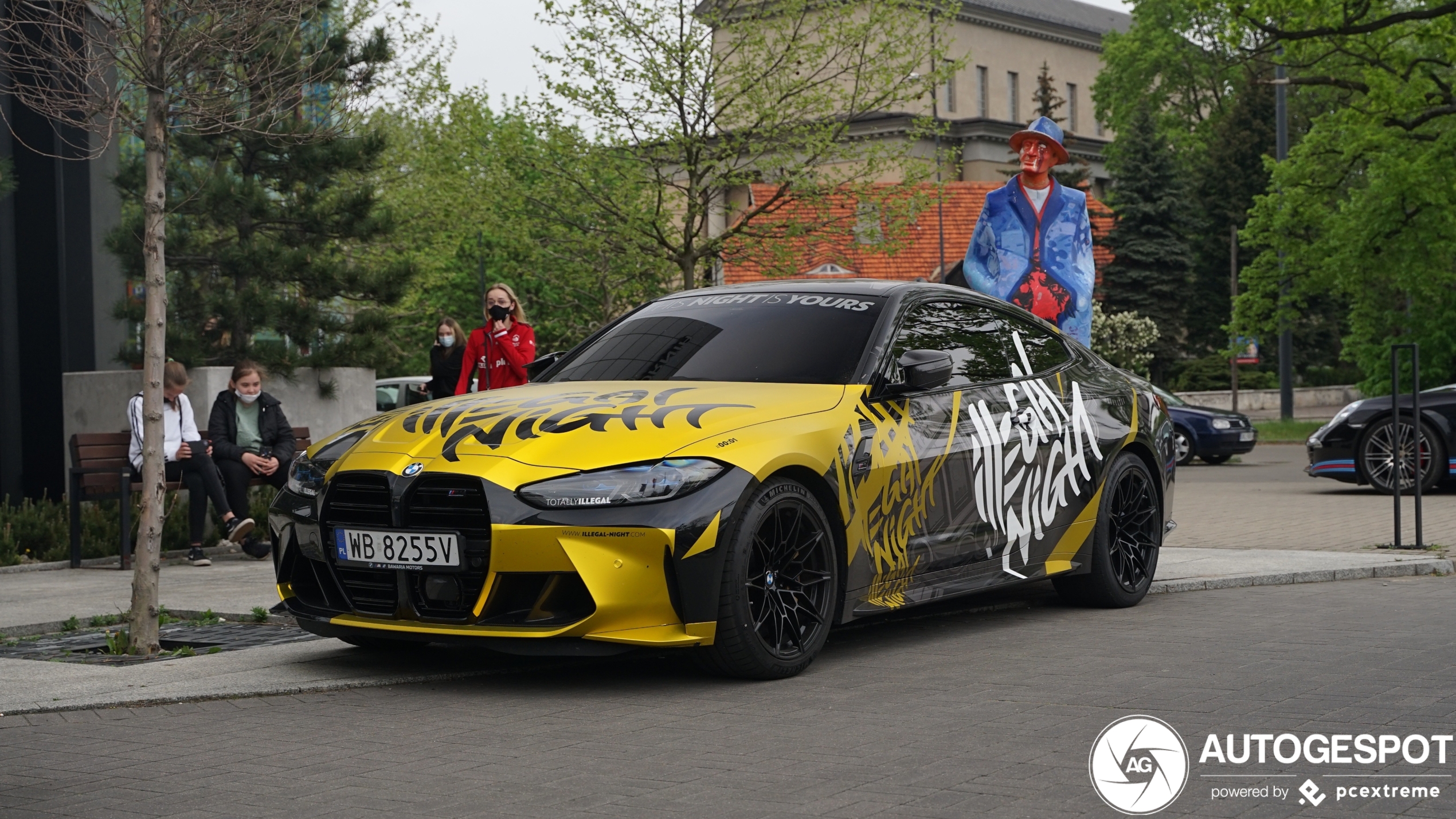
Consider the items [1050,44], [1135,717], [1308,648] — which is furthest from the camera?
[1050,44]

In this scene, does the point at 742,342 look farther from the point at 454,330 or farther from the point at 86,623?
the point at 454,330

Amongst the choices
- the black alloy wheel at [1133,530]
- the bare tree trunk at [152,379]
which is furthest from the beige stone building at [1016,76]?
the bare tree trunk at [152,379]

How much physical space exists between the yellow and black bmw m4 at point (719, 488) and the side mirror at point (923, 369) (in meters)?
0.01

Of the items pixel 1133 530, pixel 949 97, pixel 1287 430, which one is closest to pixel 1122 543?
pixel 1133 530

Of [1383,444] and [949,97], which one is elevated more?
[949,97]

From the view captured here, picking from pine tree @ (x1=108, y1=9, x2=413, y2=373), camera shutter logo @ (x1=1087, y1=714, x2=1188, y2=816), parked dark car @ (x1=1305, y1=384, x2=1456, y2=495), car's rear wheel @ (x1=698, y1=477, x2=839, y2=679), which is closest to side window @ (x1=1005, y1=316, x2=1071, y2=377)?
car's rear wheel @ (x1=698, y1=477, x2=839, y2=679)

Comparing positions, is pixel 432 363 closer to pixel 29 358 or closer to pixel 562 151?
pixel 29 358

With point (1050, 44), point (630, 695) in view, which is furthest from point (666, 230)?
point (1050, 44)

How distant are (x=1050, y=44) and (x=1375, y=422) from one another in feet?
255

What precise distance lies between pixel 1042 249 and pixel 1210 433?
17.3m

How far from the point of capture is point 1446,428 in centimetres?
1767

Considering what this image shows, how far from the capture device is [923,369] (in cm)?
727

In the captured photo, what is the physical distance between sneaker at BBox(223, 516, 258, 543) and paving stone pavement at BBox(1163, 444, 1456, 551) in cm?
700

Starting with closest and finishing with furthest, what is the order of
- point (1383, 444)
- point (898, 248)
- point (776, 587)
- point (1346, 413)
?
1. point (776, 587)
2. point (1383, 444)
3. point (1346, 413)
4. point (898, 248)
